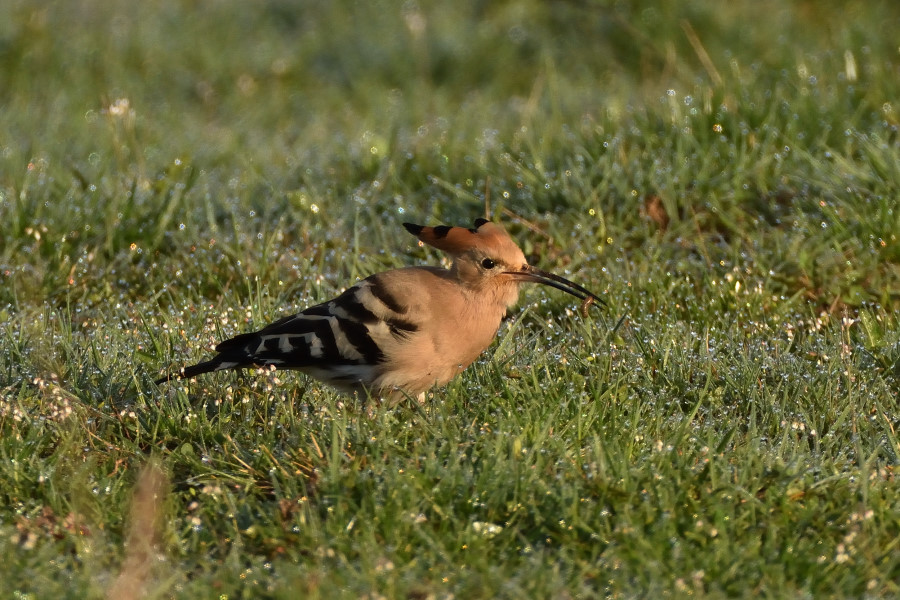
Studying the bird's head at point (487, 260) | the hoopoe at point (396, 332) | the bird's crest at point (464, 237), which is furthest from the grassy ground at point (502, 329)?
the bird's crest at point (464, 237)

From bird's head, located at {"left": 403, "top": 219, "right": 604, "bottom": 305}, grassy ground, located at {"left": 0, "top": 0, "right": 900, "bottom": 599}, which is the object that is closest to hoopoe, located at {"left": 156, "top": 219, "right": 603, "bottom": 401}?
bird's head, located at {"left": 403, "top": 219, "right": 604, "bottom": 305}

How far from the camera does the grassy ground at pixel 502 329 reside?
305 centimetres

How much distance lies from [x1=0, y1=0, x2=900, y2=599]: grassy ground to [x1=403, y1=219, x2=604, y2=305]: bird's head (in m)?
0.29

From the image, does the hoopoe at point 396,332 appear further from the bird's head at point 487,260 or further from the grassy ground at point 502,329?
the grassy ground at point 502,329

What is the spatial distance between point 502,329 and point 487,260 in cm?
67

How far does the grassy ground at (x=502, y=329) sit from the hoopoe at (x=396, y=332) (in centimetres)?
13

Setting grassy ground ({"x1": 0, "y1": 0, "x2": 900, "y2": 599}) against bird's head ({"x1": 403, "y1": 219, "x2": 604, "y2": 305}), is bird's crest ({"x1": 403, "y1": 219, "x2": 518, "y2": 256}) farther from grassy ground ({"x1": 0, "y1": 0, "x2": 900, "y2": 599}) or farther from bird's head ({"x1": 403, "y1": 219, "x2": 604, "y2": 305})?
grassy ground ({"x1": 0, "y1": 0, "x2": 900, "y2": 599})

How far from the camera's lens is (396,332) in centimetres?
386

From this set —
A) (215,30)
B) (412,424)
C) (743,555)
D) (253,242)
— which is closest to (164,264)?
(253,242)

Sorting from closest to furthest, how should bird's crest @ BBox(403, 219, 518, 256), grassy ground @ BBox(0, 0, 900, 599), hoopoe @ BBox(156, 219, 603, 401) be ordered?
grassy ground @ BBox(0, 0, 900, 599), hoopoe @ BBox(156, 219, 603, 401), bird's crest @ BBox(403, 219, 518, 256)

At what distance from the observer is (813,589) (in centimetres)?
288

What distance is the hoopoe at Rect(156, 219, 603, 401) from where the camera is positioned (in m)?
3.82

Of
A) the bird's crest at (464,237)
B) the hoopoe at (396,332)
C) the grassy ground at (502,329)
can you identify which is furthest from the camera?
the bird's crest at (464,237)

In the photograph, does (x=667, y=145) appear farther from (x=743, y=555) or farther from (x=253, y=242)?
(x=743, y=555)
